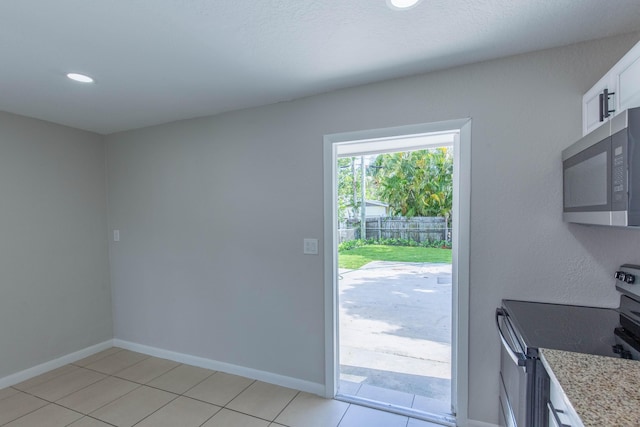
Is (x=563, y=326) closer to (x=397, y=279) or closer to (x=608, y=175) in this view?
(x=608, y=175)

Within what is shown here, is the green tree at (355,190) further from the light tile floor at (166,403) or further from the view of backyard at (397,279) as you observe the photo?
the light tile floor at (166,403)

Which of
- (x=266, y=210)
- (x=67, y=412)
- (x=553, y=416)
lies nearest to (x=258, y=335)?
(x=266, y=210)

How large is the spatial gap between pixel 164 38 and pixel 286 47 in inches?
24.2

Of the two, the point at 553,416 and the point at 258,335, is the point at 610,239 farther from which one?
the point at 258,335

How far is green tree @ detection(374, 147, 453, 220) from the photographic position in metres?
5.21

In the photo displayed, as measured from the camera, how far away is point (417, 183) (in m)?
5.50

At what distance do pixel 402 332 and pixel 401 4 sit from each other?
11.6 feet

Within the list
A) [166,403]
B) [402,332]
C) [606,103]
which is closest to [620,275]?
[606,103]

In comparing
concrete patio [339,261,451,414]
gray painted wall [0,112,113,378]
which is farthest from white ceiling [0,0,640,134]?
concrete patio [339,261,451,414]

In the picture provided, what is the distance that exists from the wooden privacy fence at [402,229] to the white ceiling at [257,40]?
3519 millimetres

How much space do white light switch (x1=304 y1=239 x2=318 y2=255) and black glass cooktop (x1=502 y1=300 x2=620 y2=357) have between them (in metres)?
1.27

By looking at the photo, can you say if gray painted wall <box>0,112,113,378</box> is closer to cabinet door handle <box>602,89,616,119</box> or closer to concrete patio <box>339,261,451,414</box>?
concrete patio <box>339,261,451,414</box>

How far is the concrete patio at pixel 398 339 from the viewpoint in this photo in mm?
2373

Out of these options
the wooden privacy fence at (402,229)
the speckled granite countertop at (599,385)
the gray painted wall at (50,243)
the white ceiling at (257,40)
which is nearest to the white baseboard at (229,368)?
the gray painted wall at (50,243)
